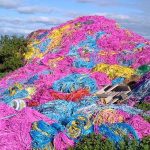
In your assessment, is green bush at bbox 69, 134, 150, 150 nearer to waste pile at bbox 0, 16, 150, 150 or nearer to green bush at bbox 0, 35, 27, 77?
waste pile at bbox 0, 16, 150, 150

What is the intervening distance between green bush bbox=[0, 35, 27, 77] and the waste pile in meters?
0.76

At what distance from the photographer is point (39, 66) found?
26781mm

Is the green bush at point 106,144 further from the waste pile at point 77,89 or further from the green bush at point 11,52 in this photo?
the green bush at point 11,52

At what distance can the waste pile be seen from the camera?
1408 cm

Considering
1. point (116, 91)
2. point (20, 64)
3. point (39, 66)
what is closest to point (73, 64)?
point (39, 66)

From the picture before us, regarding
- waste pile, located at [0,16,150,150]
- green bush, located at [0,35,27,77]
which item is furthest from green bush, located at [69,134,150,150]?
green bush, located at [0,35,27,77]

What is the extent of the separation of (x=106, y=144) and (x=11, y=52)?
23465mm

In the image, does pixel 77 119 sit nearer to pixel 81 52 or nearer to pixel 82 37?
pixel 81 52

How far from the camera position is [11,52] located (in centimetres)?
3550

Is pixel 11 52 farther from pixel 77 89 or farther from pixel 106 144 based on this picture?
Result: pixel 106 144

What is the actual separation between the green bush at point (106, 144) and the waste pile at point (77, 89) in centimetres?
38

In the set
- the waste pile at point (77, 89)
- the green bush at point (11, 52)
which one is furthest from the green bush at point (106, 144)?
the green bush at point (11, 52)

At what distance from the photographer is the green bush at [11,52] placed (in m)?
33.9

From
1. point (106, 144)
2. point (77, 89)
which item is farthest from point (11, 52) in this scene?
point (106, 144)
